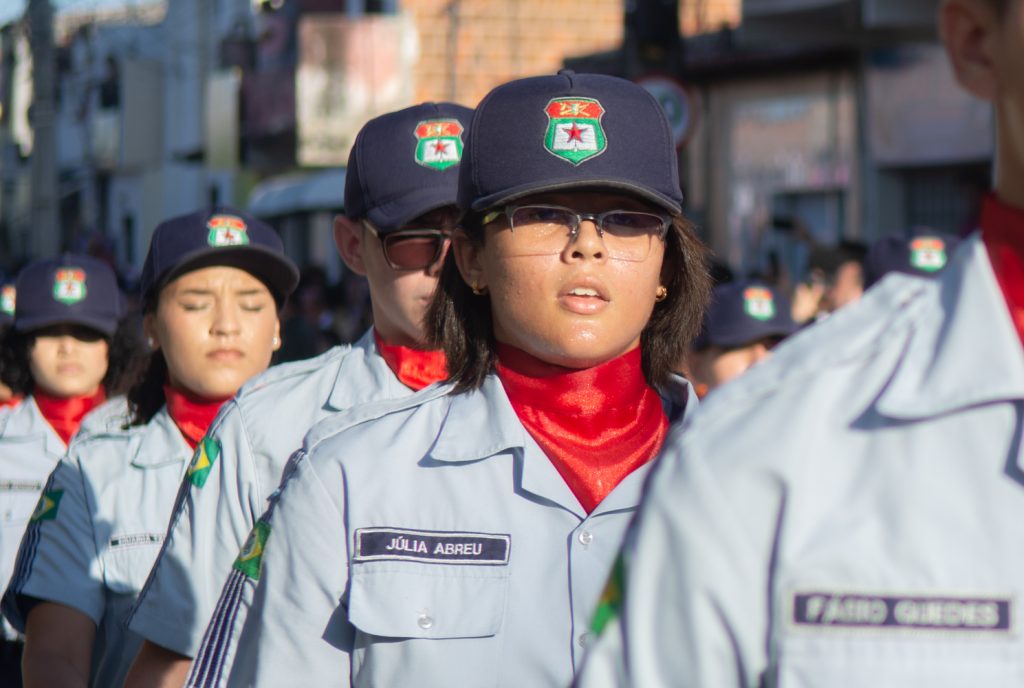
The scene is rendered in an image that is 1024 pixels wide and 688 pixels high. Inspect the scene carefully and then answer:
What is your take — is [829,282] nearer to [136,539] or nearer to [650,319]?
[136,539]

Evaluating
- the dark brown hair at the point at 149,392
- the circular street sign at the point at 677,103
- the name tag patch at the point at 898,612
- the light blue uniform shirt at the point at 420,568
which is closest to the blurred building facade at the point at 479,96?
the circular street sign at the point at 677,103

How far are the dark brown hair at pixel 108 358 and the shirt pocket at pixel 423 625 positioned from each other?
373 centimetres

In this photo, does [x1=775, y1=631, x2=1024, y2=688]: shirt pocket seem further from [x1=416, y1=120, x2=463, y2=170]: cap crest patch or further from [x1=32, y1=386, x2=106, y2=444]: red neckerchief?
[x1=32, y1=386, x2=106, y2=444]: red neckerchief

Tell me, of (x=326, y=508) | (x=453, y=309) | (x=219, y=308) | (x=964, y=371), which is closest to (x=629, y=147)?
(x=453, y=309)

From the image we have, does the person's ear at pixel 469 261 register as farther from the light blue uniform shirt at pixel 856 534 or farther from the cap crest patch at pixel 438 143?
the light blue uniform shirt at pixel 856 534

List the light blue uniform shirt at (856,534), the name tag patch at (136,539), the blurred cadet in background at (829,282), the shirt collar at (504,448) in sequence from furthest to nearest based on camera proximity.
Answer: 1. the blurred cadet in background at (829,282)
2. the name tag patch at (136,539)
3. the shirt collar at (504,448)
4. the light blue uniform shirt at (856,534)

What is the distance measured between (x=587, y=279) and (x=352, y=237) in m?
1.45

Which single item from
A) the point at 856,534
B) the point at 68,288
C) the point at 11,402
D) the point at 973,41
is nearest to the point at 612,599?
the point at 856,534

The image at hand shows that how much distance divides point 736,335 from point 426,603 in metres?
4.61

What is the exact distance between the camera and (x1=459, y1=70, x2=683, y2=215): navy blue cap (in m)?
2.73

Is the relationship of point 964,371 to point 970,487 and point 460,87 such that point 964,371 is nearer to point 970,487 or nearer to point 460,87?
point 970,487

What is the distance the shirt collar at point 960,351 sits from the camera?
1492mm

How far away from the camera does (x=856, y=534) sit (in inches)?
59.2

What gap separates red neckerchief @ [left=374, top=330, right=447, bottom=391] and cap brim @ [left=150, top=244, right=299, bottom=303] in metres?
0.84
